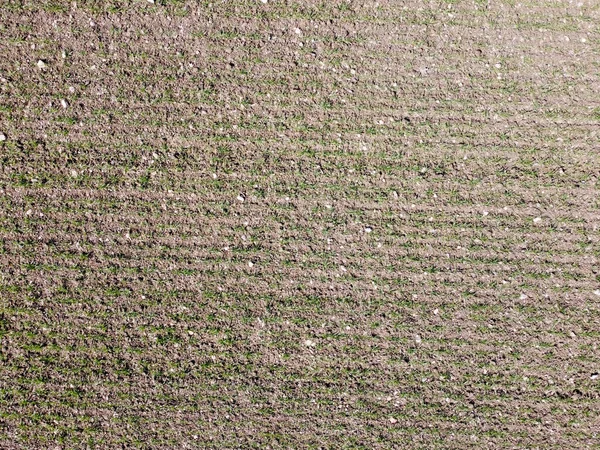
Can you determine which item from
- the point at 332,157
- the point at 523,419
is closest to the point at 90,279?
the point at 332,157

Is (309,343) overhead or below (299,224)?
below

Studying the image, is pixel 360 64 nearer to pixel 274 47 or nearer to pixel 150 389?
pixel 274 47

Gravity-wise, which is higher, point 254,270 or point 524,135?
point 524,135

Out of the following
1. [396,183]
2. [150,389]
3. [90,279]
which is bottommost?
[150,389]

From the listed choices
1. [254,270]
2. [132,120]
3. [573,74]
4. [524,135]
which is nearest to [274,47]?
[132,120]

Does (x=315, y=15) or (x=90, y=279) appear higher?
(x=315, y=15)

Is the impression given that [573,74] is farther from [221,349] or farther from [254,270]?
[221,349]
